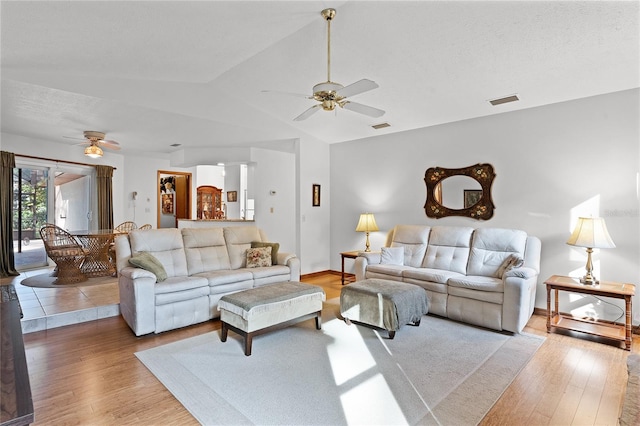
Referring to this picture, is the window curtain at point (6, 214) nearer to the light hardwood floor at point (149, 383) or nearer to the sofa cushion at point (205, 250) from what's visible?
the light hardwood floor at point (149, 383)

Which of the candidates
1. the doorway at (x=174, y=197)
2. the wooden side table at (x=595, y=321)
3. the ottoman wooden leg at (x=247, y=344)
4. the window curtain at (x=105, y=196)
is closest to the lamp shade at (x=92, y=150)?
the window curtain at (x=105, y=196)

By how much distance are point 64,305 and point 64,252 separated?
154 centimetres

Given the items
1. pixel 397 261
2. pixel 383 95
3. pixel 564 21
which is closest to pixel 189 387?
pixel 397 261

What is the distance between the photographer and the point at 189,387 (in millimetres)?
2508

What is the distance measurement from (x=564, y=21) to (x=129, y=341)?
4.87 m

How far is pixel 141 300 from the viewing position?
3418 mm

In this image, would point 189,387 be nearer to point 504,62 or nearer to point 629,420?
point 629,420

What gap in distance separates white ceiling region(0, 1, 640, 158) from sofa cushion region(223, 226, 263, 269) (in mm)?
1757

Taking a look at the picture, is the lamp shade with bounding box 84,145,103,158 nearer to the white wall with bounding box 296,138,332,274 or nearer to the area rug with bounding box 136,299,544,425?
the white wall with bounding box 296,138,332,274

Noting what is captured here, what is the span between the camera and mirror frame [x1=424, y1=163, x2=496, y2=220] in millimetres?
4805

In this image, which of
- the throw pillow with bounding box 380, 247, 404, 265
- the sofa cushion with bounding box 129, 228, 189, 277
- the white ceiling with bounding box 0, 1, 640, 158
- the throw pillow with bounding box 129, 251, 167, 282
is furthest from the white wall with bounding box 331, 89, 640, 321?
the throw pillow with bounding box 129, 251, 167, 282

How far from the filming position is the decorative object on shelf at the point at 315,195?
21.5ft

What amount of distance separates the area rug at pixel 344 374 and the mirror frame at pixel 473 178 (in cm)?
181

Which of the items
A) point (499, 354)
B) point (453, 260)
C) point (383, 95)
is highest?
point (383, 95)
